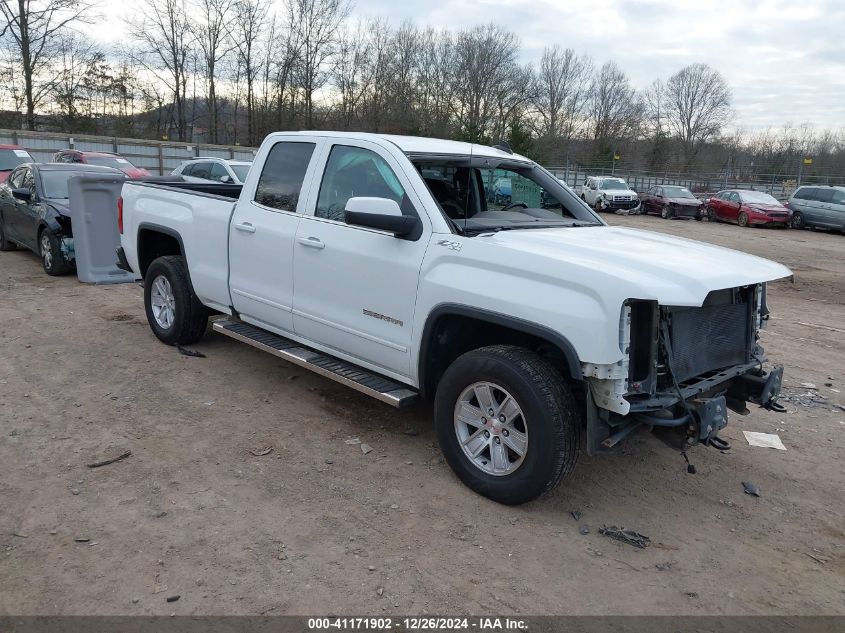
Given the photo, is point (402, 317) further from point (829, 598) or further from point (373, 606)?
point (829, 598)

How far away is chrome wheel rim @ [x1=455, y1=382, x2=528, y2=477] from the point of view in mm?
3592

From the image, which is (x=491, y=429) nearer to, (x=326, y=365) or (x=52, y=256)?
(x=326, y=365)

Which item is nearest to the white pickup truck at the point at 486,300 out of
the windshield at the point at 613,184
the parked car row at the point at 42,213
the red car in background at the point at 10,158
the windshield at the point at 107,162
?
the parked car row at the point at 42,213

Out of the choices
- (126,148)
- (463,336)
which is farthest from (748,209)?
(126,148)

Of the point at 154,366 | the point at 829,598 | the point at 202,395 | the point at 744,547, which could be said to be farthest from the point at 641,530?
the point at 154,366

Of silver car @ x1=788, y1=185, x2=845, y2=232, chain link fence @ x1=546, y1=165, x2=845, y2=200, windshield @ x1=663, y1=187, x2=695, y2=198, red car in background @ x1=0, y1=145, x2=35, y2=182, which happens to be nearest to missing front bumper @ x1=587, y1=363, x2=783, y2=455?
red car in background @ x1=0, y1=145, x2=35, y2=182

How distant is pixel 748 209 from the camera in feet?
84.5

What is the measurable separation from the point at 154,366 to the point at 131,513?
8.51 ft

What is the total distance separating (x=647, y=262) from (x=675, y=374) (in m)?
0.62

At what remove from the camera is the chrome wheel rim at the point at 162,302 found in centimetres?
626

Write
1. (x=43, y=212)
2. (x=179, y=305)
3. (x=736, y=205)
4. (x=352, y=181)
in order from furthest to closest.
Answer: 1. (x=736, y=205)
2. (x=43, y=212)
3. (x=179, y=305)
4. (x=352, y=181)

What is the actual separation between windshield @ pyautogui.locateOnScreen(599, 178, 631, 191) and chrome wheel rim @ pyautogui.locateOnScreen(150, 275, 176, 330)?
28.2m

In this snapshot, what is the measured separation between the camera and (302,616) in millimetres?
2799

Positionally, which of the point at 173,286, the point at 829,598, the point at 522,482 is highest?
the point at 173,286
